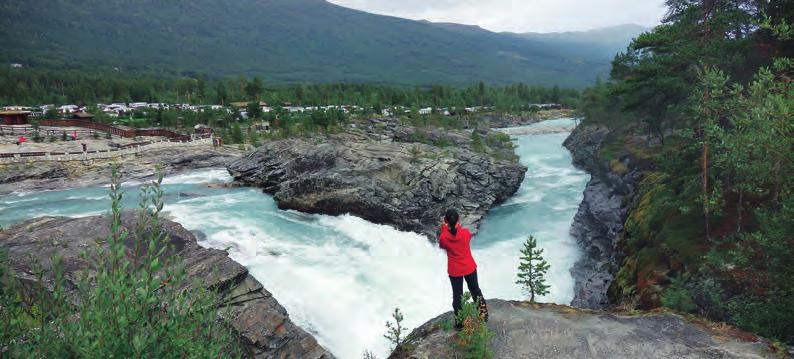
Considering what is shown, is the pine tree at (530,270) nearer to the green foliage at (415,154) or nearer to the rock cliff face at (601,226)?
the rock cliff face at (601,226)

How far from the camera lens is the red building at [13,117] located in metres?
73.1

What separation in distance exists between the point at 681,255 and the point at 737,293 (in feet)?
14.6

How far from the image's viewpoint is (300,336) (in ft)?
54.3

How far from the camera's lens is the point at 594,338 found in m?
10.4

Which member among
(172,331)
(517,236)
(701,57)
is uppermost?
(701,57)

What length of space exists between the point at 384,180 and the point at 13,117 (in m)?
71.4

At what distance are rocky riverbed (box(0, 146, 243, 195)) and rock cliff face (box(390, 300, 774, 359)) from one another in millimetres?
37657

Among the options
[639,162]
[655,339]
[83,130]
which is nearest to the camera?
[655,339]

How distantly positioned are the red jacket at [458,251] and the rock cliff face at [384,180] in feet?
76.2

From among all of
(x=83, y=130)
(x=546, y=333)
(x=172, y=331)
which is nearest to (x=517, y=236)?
(x=546, y=333)

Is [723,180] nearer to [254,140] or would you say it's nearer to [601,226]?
[601,226]

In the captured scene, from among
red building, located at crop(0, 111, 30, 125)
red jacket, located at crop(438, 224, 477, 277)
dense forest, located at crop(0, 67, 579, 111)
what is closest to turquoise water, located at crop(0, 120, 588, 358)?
red jacket, located at crop(438, 224, 477, 277)

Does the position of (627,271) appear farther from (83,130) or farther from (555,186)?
(83,130)

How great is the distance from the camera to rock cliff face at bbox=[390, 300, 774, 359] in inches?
378
